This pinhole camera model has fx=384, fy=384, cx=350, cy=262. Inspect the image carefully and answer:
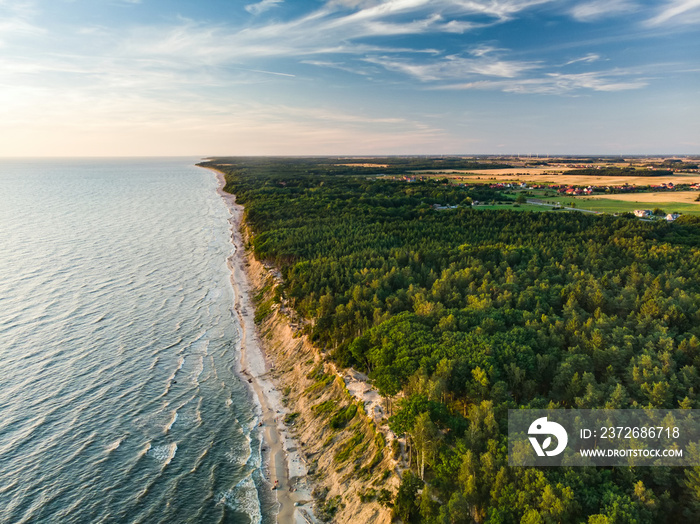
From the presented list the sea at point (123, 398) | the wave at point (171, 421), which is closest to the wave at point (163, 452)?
the sea at point (123, 398)

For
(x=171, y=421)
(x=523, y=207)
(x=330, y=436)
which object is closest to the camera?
(x=330, y=436)

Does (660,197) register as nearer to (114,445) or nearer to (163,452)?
(163,452)

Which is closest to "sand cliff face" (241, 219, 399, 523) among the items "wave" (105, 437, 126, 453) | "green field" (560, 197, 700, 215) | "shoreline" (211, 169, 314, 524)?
"shoreline" (211, 169, 314, 524)

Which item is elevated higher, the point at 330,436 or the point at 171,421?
the point at 330,436

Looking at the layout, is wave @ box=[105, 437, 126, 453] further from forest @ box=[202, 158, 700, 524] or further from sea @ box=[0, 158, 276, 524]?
forest @ box=[202, 158, 700, 524]

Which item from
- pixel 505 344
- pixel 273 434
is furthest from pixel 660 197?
pixel 273 434

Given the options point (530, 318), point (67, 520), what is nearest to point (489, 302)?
point (530, 318)
